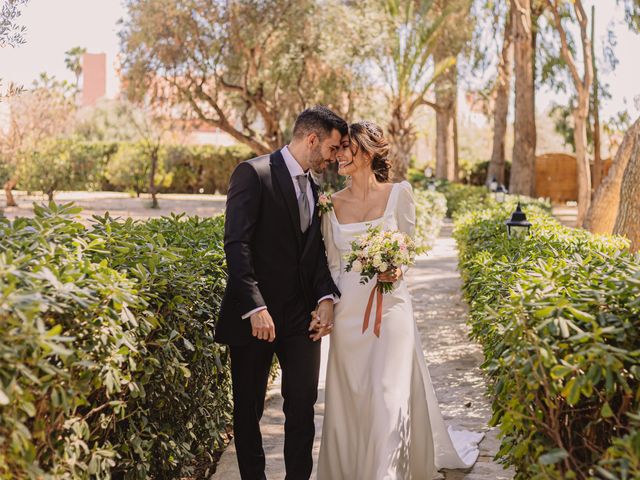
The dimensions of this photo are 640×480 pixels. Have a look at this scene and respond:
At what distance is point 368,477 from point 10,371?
2233 millimetres

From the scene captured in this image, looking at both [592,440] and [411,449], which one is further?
[411,449]

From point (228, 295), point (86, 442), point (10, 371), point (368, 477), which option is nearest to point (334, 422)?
point (368, 477)

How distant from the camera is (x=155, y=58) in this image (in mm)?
20297

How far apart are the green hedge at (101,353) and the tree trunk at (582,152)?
1447 cm

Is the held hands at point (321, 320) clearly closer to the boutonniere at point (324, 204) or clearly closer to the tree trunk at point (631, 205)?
the boutonniere at point (324, 204)

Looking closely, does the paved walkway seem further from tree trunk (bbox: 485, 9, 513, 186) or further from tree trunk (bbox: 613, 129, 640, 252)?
tree trunk (bbox: 485, 9, 513, 186)

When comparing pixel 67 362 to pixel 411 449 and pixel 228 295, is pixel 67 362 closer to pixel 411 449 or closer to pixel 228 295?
pixel 228 295

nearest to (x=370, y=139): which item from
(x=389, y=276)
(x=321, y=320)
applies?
(x=389, y=276)

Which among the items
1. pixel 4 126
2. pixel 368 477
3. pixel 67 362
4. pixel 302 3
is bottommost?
pixel 368 477

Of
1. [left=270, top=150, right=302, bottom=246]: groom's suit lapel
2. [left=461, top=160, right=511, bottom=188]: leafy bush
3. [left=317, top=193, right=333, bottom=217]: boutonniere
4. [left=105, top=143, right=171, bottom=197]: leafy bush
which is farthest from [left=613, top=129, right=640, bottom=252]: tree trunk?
[left=461, top=160, right=511, bottom=188]: leafy bush

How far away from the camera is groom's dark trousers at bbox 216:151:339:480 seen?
3679mm

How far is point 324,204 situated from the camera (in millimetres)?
3990

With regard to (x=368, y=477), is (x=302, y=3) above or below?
above

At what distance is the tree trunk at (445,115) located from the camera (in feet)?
103
